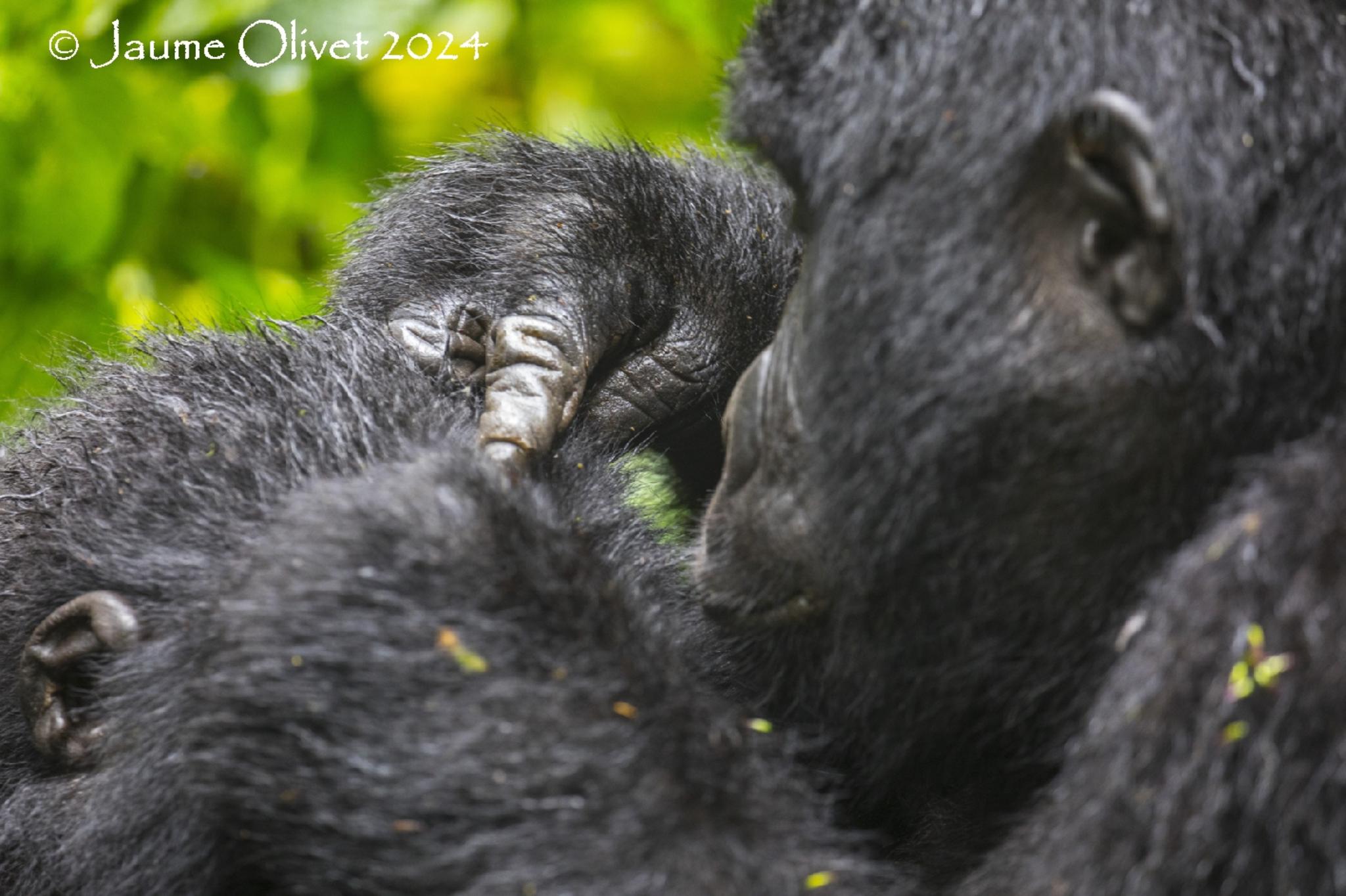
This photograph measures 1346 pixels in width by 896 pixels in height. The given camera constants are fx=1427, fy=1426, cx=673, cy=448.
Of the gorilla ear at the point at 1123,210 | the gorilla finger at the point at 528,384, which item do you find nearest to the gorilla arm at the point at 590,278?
the gorilla finger at the point at 528,384

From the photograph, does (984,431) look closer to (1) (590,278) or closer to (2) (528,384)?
(2) (528,384)

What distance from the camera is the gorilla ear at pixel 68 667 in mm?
1958

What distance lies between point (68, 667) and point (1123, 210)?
151 cm

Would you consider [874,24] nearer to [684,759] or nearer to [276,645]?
[684,759]

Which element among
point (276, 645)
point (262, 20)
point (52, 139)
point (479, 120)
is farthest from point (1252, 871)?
point (52, 139)

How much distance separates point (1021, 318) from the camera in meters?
1.64

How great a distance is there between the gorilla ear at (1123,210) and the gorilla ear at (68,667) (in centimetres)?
134

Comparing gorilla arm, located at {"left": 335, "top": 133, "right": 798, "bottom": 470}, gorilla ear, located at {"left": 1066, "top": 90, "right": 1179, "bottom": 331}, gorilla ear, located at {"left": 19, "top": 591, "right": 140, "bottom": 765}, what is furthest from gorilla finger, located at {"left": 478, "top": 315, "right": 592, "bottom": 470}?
gorilla ear, located at {"left": 1066, "top": 90, "right": 1179, "bottom": 331}

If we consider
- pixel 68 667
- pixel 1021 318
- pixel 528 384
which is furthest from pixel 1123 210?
pixel 68 667

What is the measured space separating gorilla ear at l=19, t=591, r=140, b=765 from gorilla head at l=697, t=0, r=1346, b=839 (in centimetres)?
91

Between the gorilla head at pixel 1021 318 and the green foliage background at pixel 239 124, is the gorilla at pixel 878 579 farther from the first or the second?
the green foliage background at pixel 239 124

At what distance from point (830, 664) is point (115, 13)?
260cm

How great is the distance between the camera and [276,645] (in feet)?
5.49

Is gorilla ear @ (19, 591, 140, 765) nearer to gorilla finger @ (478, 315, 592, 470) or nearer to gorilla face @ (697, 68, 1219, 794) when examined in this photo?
gorilla finger @ (478, 315, 592, 470)
